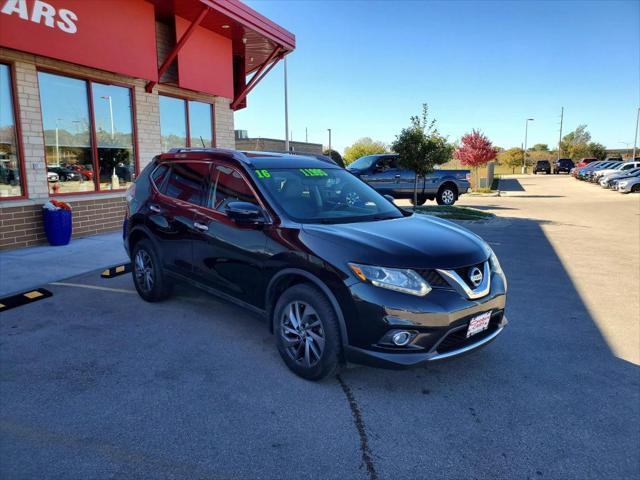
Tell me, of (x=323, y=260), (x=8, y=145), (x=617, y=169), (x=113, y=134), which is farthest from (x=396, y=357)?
(x=617, y=169)

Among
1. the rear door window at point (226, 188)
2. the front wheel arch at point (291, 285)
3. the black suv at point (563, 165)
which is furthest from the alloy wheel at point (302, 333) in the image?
the black suv at point (563, 165)

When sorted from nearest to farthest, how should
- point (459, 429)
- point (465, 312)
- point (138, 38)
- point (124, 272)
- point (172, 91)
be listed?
point (459, 429), point (465, 312), point (124, 272), point (138, 38), point (172, 91)

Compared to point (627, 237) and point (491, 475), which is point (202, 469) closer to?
point (491, 475)

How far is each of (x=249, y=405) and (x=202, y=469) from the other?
2.25 ft

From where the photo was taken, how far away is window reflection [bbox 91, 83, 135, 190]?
10.2m

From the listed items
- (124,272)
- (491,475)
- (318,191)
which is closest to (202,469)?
(491,475)

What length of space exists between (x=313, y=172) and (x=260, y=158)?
545mm

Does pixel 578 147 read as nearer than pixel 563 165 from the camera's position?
No

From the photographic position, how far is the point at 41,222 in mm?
8742

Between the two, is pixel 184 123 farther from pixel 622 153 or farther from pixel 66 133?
pixel 622 153

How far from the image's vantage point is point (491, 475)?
2.48 meters

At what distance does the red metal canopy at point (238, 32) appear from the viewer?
35.3 feet

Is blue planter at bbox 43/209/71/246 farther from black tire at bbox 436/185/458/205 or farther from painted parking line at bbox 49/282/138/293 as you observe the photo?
black tire at bbox 436/185/458/205

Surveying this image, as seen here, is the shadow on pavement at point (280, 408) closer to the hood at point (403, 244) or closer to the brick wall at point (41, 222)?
the hood at point (403, 244)
